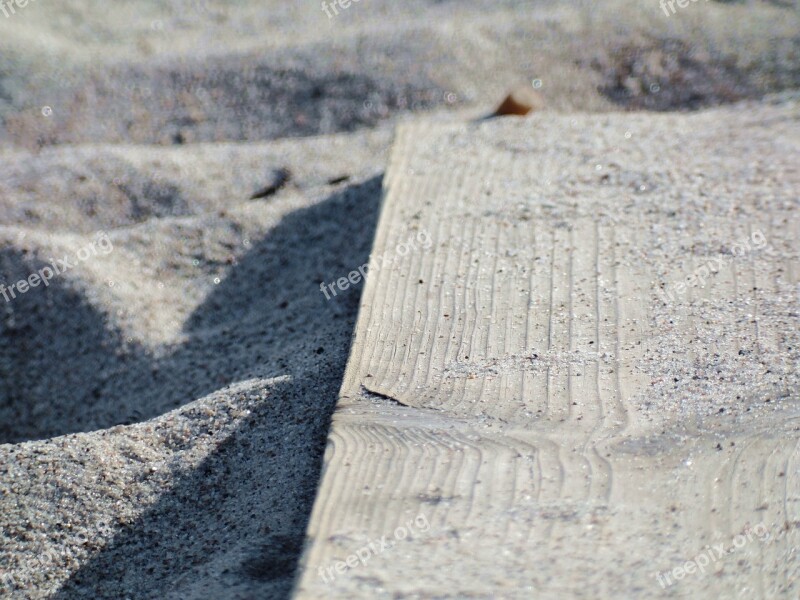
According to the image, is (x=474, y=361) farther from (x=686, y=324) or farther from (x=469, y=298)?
(x=686, y=324)

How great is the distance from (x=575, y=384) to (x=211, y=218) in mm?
1831

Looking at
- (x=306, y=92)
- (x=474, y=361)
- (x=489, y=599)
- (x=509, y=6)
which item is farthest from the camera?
(x=509, y=6)

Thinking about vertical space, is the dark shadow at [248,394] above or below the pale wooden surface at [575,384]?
below

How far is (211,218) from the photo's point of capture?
3.33 meters

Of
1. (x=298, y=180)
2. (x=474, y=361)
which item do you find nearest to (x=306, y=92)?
(x=298, y=180)

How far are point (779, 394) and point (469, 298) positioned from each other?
76cm

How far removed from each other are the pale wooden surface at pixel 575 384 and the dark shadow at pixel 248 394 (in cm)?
19

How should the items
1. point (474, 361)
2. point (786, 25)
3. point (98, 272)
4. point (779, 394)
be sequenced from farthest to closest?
point (786, 25) → point (98, 272) → point (474, 361) → point (779, 394)

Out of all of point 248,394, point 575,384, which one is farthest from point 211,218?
point 575,384

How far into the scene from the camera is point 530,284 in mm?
2324

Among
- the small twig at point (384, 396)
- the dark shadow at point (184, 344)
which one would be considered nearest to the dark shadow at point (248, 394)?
the dark shadow at point (184, 344)

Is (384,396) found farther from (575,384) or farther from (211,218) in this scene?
(211,218)

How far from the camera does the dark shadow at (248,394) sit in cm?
184

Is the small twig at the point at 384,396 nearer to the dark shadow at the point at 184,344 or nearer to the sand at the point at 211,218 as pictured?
the sand at the point at 211,218
